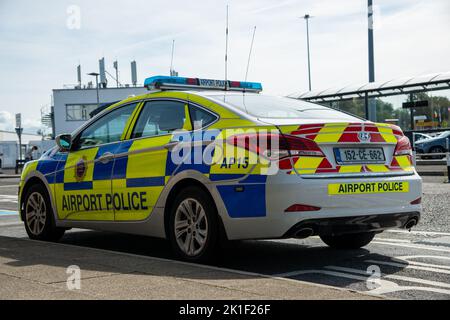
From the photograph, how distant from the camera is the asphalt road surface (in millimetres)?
5062

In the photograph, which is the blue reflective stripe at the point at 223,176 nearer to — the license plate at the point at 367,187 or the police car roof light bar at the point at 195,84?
the license plate at the point at 367,187

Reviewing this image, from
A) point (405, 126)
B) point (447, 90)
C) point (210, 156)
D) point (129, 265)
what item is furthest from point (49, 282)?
point (405, 126)

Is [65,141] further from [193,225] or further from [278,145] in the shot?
[278,145]

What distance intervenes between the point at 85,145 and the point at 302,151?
9.50 feet

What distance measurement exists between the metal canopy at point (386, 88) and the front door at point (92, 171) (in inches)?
849

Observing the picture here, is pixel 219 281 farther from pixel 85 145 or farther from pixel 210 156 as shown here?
pixel 85 145

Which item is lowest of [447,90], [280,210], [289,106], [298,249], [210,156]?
[298,249]

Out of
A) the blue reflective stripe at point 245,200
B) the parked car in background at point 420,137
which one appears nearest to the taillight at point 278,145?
the blue reflective stripe at point 245,200

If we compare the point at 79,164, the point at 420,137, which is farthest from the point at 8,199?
the point at 420,137

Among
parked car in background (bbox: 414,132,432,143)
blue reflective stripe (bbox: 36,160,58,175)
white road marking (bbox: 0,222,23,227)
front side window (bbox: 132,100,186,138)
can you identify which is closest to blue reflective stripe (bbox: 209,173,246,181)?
front side window (bbox: 132,100,186,138)

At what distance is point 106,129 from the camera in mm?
7152

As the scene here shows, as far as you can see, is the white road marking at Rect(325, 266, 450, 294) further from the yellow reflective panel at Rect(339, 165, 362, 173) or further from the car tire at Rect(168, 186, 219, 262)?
the car tire at Rect(168, 186, 219, 262)

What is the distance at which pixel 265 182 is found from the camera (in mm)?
5258

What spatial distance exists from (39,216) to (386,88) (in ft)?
77.8
